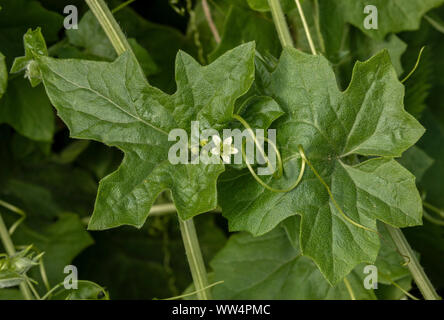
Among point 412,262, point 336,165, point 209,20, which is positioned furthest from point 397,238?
point 209,20

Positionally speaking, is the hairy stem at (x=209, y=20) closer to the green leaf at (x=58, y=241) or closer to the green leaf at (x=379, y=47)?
the green leaf at (x=379, y=47)

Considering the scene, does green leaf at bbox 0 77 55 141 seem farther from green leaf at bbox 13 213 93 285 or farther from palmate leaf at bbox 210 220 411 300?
palmate leaf at bbox 210 220 411 300

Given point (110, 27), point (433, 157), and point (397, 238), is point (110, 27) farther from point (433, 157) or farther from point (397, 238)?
point (433, 157)

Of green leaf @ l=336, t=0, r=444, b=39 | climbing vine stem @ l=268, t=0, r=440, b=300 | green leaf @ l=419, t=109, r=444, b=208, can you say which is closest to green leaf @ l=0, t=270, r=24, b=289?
climbing vine stem @ l=268, t=0, r=440, b=300

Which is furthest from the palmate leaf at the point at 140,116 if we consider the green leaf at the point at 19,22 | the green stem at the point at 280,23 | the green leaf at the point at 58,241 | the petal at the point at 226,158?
the green leaf at the point at 58,241

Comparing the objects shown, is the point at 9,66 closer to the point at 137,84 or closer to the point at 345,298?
the point at 137,84
